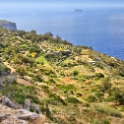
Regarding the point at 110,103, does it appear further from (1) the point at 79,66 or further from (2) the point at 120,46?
(2) the point at 120,46

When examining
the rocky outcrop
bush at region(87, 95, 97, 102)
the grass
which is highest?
the grass

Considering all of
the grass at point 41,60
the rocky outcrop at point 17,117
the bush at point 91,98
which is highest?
the grass at point 41,60

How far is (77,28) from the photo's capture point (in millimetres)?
150375

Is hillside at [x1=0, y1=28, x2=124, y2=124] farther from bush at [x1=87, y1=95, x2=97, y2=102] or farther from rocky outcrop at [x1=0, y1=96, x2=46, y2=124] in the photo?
rocky outcrop at [x1=0, y1=96, x2=46, y2=124]

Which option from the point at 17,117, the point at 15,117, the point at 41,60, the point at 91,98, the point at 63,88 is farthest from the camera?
the point at 41,60

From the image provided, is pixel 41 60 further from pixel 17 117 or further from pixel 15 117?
pixel 15 117

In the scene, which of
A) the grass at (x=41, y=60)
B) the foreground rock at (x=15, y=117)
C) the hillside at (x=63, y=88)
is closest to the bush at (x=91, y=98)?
the hillside at (x=63, y=88)

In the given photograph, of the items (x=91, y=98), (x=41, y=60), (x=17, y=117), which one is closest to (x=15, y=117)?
(x=17, y=117)

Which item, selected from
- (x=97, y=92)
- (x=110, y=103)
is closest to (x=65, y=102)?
(x=110, y=103)

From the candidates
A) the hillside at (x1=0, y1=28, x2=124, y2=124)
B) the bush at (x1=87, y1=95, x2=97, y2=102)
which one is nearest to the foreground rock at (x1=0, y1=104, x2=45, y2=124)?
the hillside at (x1=0, y1=28, x2=124, y2=124)

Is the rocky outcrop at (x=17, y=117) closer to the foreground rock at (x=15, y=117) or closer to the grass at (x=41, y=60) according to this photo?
the foreground rock at (x=15, y=117)

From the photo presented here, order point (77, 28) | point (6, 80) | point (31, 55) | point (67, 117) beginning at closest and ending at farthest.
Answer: point (67, 117) < point (6, 80) < point (31, 55) < point (77, 28)

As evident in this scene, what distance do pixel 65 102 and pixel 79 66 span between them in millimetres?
21704

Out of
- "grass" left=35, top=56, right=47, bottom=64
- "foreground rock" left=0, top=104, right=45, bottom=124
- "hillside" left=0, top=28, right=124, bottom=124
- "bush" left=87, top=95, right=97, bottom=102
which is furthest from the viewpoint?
"grass" left=35, top=56, right=47, bottom=64
